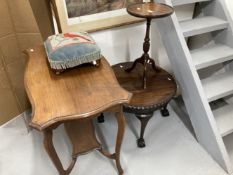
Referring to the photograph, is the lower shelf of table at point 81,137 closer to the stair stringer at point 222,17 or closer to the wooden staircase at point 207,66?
the wooden staircase at point 207,66

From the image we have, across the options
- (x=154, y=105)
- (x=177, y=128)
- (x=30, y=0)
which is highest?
(x=30, y=0)

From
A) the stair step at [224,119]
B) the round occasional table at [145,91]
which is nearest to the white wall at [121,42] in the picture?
the round occasional table at [145,91]

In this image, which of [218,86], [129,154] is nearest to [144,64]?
[218,86]

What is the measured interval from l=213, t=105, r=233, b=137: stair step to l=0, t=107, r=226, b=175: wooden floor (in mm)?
250

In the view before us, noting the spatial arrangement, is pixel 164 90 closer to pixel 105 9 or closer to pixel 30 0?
pixel 105 9

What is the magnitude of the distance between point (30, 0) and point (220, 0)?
1.42 metres

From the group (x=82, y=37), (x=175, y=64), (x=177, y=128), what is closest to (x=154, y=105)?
(x=175, y=64)

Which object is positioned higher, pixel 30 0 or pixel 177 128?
pixel 30 0

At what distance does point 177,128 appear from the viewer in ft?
6.48

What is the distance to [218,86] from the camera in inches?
66.9

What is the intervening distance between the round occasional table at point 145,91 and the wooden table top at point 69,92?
40 centimetres

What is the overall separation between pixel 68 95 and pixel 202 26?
1.15 metres

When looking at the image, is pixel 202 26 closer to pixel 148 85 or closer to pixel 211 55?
pixel 211 55

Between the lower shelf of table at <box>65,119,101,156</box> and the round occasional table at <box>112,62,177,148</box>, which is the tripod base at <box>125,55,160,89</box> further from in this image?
the lower shelf of table at <box>65,119,101,156</box>
